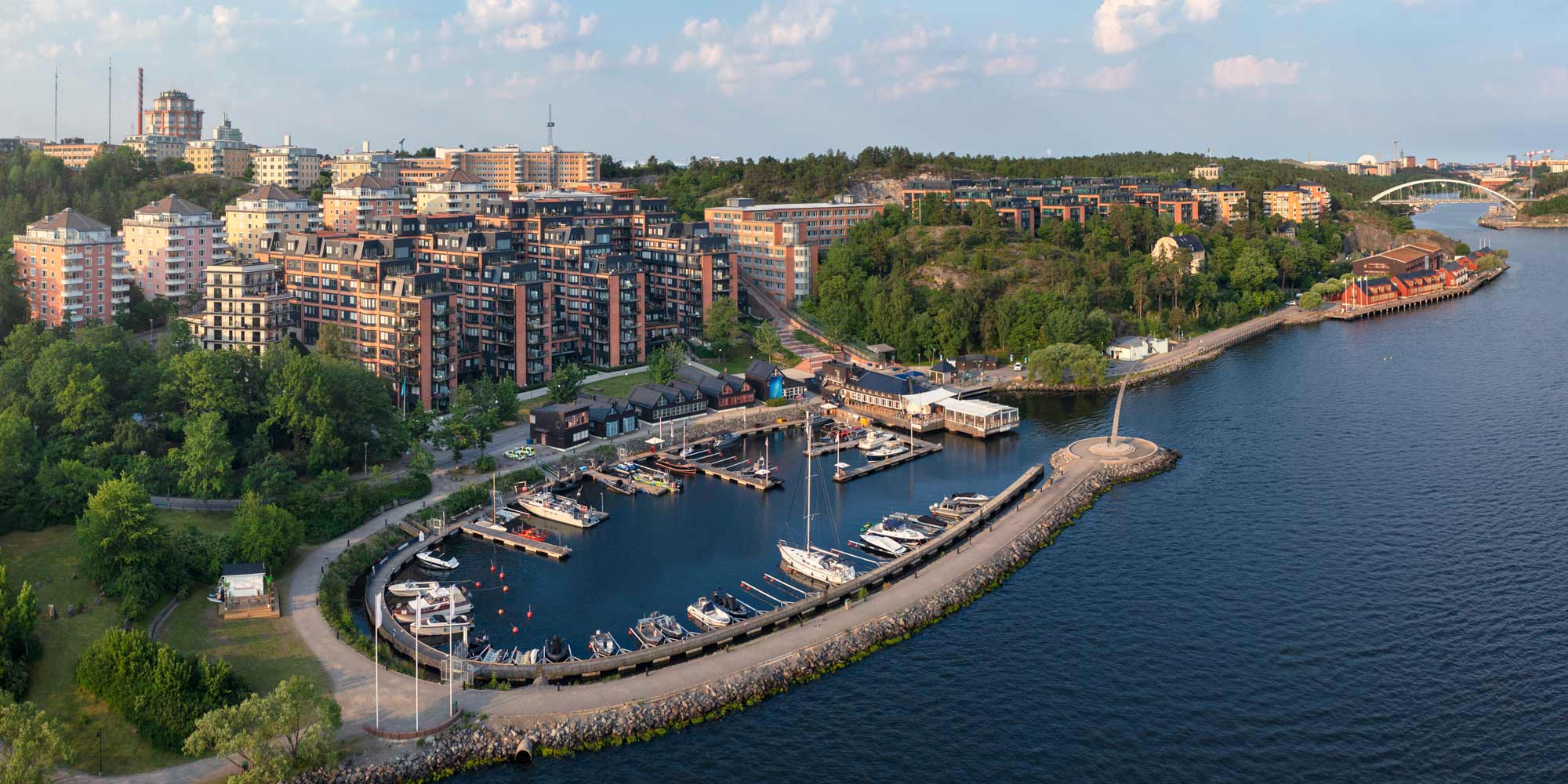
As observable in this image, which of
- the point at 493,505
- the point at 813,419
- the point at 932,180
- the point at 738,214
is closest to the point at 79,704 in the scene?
the point at 493,505

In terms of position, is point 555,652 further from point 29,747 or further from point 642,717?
point 29,747

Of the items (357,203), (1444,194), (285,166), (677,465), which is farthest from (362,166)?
(1444,194)

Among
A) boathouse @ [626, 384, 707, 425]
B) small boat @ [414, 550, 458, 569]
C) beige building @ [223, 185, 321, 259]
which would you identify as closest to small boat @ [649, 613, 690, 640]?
small boat @ [414, 550, 458, 569]

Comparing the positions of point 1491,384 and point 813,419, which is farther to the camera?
point 1491,384

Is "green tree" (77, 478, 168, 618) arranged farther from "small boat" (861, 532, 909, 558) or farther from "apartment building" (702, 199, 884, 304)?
"apartment building" (702, 199, 884, 304)

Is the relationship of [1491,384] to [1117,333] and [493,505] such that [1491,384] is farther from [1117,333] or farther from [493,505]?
[493,505]

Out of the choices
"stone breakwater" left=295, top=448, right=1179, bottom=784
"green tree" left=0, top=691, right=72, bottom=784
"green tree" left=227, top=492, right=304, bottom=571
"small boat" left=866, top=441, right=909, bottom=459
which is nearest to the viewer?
"green tree" left=0, top=691, right=72, bottom=784
